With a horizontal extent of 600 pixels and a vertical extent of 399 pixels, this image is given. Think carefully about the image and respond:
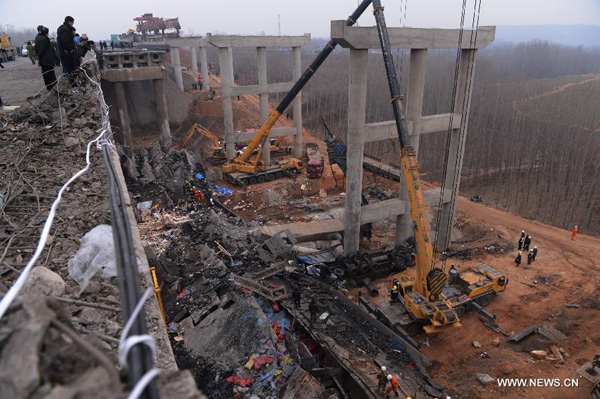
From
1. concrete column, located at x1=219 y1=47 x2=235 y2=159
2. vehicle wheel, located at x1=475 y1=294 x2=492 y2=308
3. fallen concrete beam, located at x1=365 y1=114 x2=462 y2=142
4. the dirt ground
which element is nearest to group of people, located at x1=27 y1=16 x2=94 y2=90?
fallen concrete beam, located at x1=365 y1=114 x2=462 y2=142

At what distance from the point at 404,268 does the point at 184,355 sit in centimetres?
922

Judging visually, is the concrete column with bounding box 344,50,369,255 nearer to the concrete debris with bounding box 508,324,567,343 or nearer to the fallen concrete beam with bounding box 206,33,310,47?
the concrete debris with bounding box 508,324,567,343

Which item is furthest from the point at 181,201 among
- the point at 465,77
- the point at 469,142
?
the point at 469,142

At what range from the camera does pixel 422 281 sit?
10.8m

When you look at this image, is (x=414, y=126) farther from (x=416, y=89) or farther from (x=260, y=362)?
(x=260, y=362)

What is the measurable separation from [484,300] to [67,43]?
14.4 meters

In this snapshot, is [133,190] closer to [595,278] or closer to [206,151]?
[206,151]

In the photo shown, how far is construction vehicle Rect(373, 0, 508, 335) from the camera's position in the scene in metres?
10.3

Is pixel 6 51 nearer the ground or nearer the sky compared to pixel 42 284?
nearer the sky

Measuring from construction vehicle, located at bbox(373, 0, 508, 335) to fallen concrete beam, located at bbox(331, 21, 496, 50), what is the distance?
1.73 feet

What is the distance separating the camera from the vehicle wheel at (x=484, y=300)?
12.8 metres

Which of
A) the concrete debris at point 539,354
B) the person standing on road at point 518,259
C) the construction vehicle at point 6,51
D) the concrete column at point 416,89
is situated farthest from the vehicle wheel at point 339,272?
the construction vehicle at point 6,51

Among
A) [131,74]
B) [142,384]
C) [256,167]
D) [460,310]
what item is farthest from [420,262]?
[131,74]

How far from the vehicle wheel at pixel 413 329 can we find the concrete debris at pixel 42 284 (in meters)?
9.87
